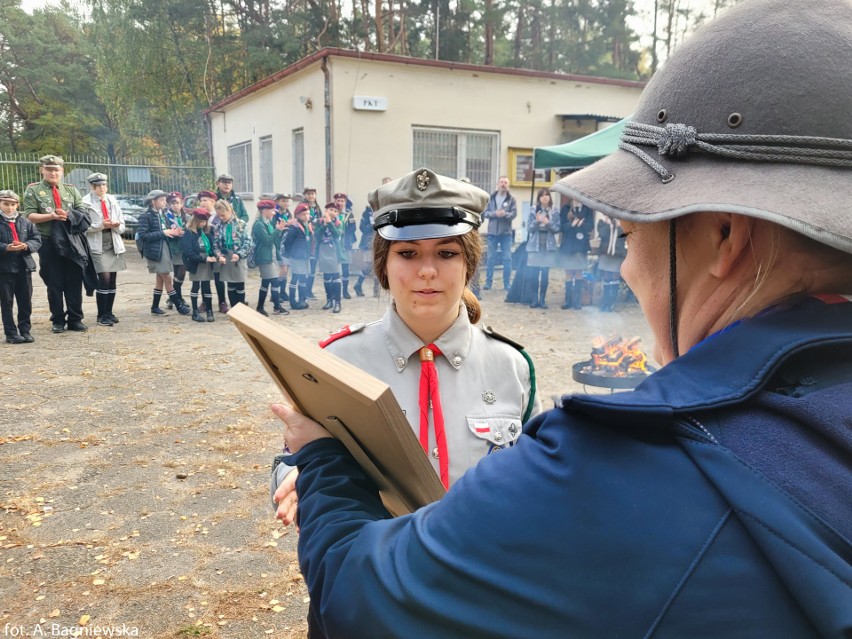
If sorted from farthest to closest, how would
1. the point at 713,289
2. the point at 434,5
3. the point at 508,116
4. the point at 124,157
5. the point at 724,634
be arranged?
the point at 124,157 < the point at 434,5 < the point at 508,116 < the point at 713,289 < the point at 724,634

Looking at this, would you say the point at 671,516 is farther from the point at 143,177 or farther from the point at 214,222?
the point at 143,177

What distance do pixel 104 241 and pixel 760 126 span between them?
395 inches

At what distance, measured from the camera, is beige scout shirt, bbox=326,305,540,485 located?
198 cm

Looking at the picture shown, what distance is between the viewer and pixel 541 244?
12.0 m

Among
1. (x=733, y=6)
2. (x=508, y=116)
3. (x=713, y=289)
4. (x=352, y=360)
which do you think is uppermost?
(x=508, y=116)

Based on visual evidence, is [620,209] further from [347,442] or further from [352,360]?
[352,360]

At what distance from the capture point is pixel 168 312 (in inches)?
423

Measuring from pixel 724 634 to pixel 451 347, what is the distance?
4.86ft

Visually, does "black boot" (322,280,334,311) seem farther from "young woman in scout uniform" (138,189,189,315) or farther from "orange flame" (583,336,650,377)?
"orange flame" (583,336,650,377)

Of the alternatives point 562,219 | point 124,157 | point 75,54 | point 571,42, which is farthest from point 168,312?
point 75,54

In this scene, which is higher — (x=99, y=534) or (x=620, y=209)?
(x=620, y=209)

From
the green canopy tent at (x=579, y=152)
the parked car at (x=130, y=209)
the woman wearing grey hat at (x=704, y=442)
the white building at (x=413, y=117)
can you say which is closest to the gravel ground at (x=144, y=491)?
the woman wearing grey hat at (x=704, y=442)

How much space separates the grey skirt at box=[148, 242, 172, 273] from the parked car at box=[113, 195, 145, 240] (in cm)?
1135

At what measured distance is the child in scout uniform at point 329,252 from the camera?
11.1m
